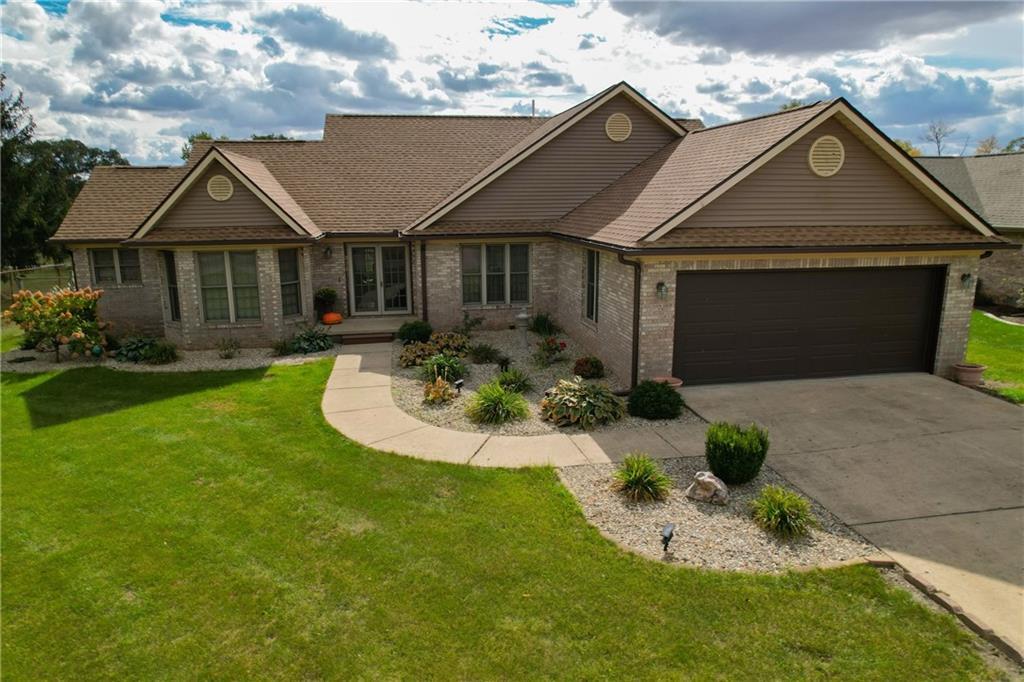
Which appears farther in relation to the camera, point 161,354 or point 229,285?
point 229,285

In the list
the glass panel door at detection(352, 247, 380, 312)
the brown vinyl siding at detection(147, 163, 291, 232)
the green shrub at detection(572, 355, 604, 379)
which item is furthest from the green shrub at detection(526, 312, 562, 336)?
the brown vinyl siding at detection(147, 163, 291, 232)

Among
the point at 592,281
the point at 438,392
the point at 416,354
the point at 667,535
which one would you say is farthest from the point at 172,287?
the point at 667,535

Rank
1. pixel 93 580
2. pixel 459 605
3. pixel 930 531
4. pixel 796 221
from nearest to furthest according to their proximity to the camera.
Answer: pixel 459 605
pixel 93 580
pixel 930 531
pixel 796 221

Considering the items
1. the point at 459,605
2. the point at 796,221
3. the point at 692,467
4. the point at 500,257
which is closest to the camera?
the point at 459,605

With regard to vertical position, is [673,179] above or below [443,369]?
above

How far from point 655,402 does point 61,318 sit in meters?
14.2

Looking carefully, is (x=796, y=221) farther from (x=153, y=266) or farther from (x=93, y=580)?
(x=153, y=266)

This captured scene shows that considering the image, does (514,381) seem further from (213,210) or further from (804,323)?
(213,210)

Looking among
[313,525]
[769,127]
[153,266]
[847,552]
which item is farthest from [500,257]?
[847,552]

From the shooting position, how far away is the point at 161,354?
51.5ft

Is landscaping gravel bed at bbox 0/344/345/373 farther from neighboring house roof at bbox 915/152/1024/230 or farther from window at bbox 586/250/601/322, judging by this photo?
neighboring house roof at bbox 915/152/1024/230

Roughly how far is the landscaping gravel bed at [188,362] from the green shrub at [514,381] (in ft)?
17.8

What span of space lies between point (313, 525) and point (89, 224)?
15.6 meters

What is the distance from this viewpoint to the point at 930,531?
24.5 feet
